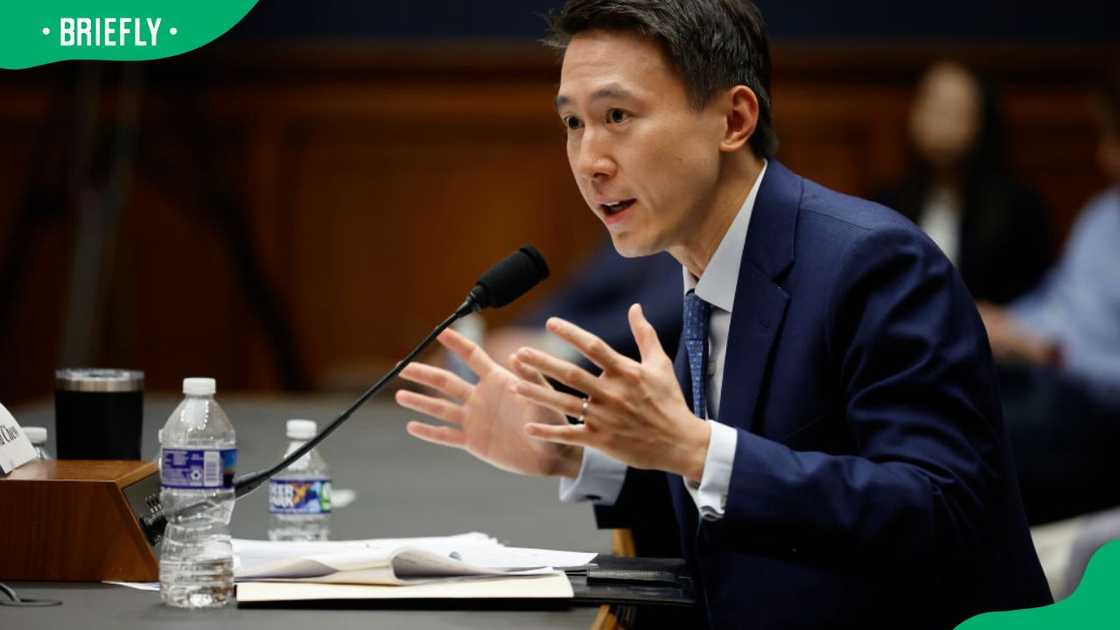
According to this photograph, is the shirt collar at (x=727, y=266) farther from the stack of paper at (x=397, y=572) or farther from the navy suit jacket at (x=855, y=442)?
the stack of paper at (x=397, y=572)

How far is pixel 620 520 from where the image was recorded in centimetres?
185

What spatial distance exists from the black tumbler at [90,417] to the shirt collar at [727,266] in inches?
27.9

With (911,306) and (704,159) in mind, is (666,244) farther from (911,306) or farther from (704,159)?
(911,306)

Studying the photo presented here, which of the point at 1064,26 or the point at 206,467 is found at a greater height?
the point at 1064,26

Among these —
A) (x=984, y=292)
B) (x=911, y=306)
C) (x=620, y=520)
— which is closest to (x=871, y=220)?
(x=911, y=306)

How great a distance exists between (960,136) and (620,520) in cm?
299

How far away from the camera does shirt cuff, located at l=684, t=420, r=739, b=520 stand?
1.42 meters

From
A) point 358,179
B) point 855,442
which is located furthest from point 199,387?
point 358,179

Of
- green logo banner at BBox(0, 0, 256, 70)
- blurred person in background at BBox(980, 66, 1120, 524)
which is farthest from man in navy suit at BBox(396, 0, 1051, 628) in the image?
blurred person in background at BBox(980, 66, 1120, 524)

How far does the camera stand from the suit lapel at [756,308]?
1608 millimetres

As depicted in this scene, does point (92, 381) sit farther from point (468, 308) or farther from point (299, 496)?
point (468, 308)

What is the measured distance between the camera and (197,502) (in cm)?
148

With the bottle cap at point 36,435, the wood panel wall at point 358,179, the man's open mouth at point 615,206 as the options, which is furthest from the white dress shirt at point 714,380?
the wood panel wall at point 358,179

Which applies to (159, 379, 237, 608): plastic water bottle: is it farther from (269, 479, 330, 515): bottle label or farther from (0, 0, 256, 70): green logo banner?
(0, 0, 256, 70): green logo banner
